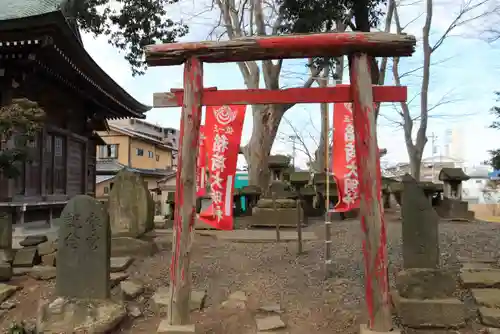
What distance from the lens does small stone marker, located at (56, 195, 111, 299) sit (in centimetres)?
511

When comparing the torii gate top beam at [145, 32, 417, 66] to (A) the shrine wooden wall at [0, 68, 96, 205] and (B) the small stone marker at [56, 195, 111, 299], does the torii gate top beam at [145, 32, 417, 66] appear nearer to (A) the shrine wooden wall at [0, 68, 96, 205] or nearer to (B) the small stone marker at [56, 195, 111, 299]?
(B) the small stone marker at [56, 195, 111, 299]

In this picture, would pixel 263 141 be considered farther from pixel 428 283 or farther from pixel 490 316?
pixel 490 316

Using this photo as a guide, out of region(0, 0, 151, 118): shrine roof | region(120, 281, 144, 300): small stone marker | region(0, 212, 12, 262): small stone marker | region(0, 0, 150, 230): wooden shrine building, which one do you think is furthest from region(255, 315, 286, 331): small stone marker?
region(0, 0, 151, 118): shrine roof

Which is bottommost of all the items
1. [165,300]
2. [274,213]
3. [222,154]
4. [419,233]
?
[165,300]

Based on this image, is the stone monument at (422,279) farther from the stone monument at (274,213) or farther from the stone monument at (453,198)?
the stone monument at (453,198)

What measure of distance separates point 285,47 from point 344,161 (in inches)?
72.8

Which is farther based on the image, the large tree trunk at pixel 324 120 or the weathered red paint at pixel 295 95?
the large tree trunk at pixel 324 120

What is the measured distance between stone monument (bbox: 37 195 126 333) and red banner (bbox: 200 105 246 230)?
52.0 inches

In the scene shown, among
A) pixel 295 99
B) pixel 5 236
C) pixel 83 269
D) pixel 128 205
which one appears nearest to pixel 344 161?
pixel 295 99

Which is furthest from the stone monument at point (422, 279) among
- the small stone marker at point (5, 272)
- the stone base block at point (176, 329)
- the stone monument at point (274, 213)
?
the stone monument at point (274, 213)

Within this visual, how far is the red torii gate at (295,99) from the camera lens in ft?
14.5

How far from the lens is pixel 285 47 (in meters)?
4.70

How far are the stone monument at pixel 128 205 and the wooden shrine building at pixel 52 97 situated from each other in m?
1.78

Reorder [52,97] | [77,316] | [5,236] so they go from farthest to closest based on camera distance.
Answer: [52,97] → [5,236] → [77,316]
